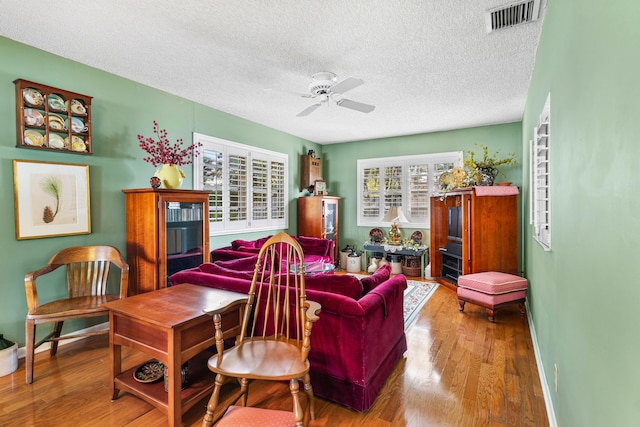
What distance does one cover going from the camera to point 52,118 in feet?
9.72

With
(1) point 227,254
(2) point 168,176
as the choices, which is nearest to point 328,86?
(2) point 168,176

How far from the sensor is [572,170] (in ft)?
4.84

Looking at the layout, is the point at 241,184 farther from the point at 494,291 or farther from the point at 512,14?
the point at 512,14

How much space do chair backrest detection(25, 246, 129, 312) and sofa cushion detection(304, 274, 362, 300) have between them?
183cm

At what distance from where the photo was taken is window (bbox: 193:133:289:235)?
4555 millimetres

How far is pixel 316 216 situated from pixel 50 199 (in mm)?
4004

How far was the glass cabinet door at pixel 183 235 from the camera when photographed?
135 inches

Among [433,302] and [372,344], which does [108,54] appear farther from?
[433,302]

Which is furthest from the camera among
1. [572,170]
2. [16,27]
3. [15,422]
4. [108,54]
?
[108,54]

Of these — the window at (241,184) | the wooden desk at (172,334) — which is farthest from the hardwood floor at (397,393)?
the window at (241,184)

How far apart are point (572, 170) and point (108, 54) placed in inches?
149

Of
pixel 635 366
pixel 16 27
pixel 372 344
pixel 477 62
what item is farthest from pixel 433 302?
pixel 16 27

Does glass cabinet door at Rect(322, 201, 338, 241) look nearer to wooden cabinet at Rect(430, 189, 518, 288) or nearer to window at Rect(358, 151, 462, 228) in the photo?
window at Rect(358, 151, 462, 228)

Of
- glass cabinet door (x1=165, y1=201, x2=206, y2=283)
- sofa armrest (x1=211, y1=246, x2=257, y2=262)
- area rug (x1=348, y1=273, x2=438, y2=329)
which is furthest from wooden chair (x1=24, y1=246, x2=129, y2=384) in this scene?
area rug (x1=348, y1=273, x2=438, y2=329)
